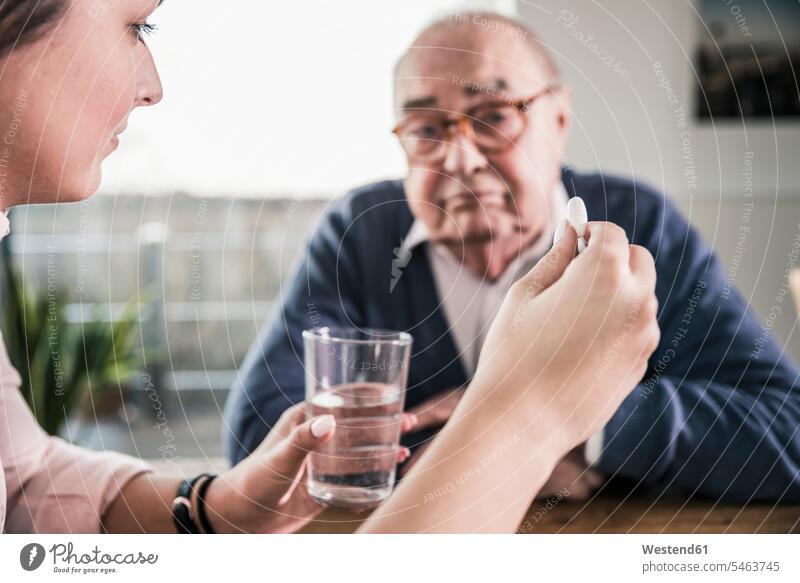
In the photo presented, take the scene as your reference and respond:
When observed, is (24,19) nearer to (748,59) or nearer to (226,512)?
(226,512)

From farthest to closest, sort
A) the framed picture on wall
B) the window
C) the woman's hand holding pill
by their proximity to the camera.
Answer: the framed picture on wall < the window < the woman's hand holding pill

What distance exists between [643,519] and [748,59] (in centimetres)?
66

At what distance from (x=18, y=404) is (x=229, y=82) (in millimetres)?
359

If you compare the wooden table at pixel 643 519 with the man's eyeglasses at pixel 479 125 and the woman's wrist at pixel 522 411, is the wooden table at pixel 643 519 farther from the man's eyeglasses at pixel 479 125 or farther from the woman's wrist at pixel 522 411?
the man's eyeglasses at pixel 479 125

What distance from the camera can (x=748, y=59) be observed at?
830mm

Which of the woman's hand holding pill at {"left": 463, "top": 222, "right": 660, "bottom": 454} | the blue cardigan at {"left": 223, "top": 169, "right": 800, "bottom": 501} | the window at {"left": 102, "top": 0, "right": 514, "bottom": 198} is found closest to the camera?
the woman's hand holding pill at {"left": 463, "top": 222, "right": 660, "bottom": 454}

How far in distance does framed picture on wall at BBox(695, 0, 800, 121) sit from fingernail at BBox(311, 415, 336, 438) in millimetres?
676

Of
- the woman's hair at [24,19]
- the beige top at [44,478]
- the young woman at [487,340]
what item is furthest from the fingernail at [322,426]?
the woman's hair at [24,19]

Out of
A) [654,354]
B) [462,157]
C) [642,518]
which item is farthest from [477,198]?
[642,518]

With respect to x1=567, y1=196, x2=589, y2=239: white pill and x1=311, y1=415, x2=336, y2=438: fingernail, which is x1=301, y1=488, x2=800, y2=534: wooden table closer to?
x1=311, y1=415, x2=336, y2=438: fingernail

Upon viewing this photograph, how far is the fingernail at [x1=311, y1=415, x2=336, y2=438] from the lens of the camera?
35 centimetres

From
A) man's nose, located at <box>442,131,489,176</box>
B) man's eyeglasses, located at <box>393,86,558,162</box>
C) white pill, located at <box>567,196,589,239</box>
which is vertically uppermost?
man's eyeglasses, located at <box>393,86,558,162</box>

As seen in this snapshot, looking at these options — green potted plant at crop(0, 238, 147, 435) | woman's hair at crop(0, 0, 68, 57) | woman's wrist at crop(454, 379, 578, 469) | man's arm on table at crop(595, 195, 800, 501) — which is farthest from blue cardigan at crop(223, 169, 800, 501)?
green potted plant at crop(0, 238, 147, 435)
